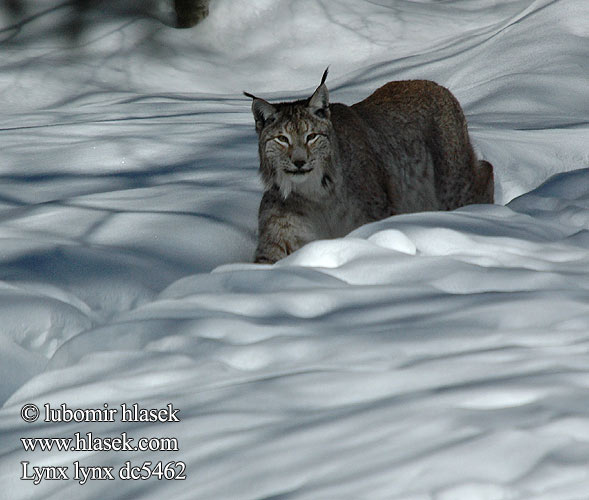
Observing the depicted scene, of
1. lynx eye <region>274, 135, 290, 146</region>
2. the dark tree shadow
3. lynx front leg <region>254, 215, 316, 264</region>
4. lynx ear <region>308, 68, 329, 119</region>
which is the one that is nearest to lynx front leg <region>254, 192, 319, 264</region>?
lynx front leg <region>254, 215, 316, 264</region>

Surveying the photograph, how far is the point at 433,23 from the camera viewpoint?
11.6 m

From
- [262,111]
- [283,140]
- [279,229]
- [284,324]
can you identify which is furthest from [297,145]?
[284,324]

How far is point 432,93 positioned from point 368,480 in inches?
150

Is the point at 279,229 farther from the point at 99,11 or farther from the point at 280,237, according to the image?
the point at 99,11

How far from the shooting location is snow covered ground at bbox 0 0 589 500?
1603 mm

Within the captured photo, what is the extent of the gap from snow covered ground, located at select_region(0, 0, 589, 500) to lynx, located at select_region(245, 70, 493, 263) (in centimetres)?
24

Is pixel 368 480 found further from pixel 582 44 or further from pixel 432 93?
pixel 582 44

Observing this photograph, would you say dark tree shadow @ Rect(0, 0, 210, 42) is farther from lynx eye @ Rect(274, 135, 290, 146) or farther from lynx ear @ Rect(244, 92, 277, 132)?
lynx eye @ Rect(274, 135, 290, 146)

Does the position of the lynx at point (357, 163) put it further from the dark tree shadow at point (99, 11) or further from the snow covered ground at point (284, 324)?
the dark tree shadow at point (99, 11)

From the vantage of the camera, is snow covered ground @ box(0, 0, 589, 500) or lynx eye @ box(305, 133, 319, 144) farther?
lynx eye @ box(305, 133, 319, 144)

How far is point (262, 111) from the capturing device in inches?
160

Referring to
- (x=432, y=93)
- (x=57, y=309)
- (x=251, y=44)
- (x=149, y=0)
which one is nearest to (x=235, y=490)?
(x=57, y=309)

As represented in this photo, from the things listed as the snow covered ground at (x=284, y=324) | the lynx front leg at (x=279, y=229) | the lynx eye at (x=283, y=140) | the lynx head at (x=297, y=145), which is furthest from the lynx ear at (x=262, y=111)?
the snow covered ground at (x=284, y=324)

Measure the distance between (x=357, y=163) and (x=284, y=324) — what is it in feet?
6.47
